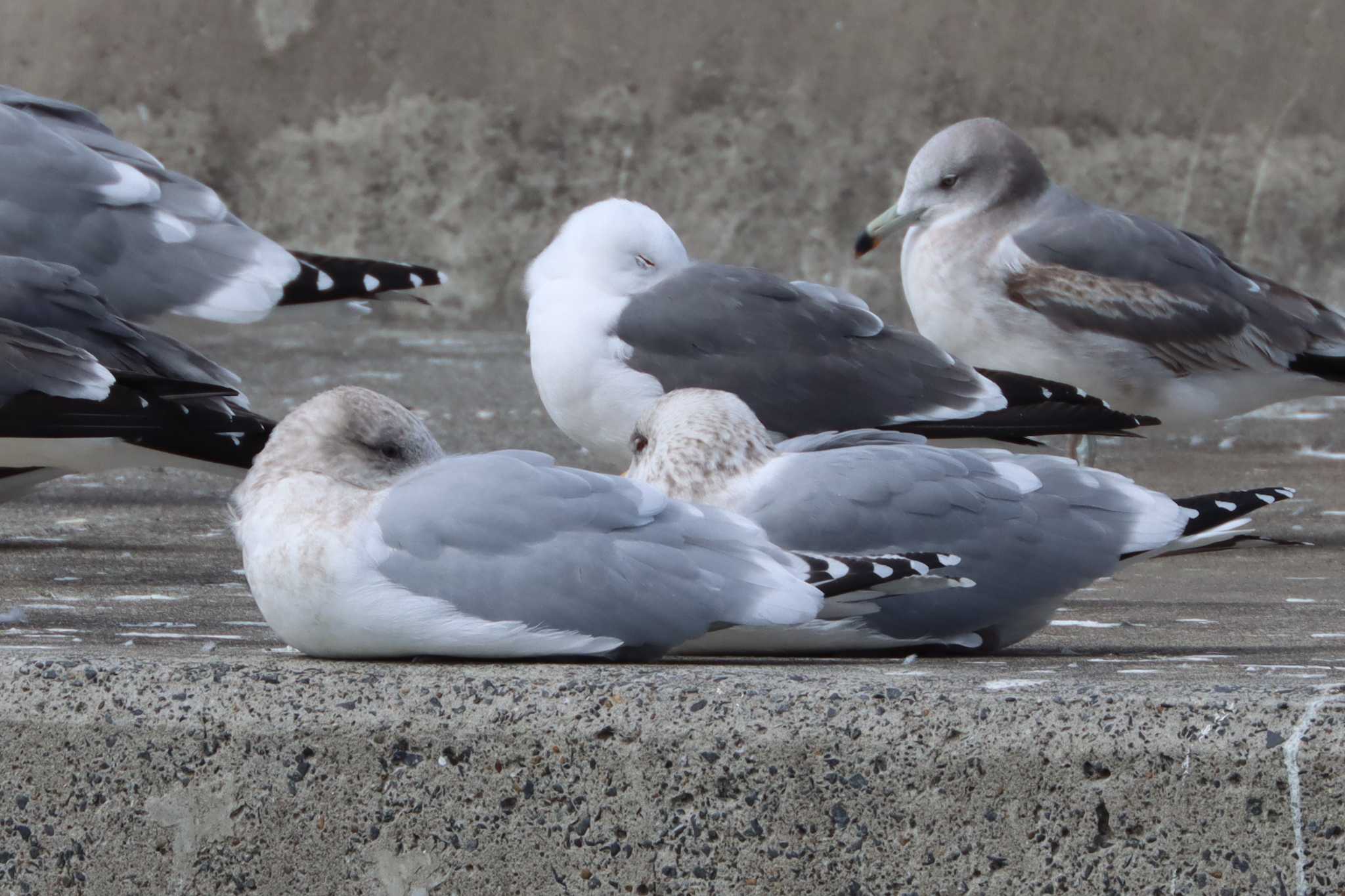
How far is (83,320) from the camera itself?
10.5ft

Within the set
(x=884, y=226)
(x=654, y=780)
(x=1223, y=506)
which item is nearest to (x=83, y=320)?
(x=654, y=780)

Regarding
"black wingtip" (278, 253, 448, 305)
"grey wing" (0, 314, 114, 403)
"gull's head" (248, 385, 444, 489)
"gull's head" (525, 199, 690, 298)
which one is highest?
"black wingtip" (278, 253, 448, 305)

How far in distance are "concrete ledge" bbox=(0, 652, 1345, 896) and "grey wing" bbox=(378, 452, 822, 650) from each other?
7cm

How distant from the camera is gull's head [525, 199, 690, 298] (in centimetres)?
346

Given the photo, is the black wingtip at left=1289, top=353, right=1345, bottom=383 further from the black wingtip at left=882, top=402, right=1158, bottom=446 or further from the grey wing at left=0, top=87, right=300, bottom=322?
the grey wing at left=0, top=87, right=300, bottom=322

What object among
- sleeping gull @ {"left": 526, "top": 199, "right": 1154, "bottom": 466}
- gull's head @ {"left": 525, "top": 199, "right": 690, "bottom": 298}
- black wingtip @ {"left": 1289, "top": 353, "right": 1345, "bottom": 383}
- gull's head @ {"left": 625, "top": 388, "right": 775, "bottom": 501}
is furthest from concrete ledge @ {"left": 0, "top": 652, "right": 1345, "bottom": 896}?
black wingtip @ {"left": 1289, "top": 353, "right": 1345, "bottom": 383}

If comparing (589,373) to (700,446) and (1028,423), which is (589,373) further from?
(700,446)

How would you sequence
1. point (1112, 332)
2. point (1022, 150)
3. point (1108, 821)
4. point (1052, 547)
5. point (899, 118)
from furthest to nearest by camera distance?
point (899, 118) < point (1022, 150) < point (1112, 332) < point (1052, 547) < point (1108, 821)

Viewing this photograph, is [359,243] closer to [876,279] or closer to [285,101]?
[285,101]

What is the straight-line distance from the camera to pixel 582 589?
79.0 inches

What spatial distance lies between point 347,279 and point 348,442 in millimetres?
2088

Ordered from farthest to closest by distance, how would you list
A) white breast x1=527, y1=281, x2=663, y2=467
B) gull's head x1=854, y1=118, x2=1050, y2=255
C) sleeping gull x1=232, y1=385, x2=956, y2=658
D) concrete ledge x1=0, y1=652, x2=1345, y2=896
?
gull's head x1=854, y1=118, x2=1050, y2=255, white breast x1=527, y1=281, x2=663, y2=467, sleeping gull x1=232, y1=385, x2=956, y2=658, concrete ledge x1=0, y1=652, x2=1345, y2=896

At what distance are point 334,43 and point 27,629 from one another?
556cm

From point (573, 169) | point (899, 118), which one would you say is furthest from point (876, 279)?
point (573, 169)
